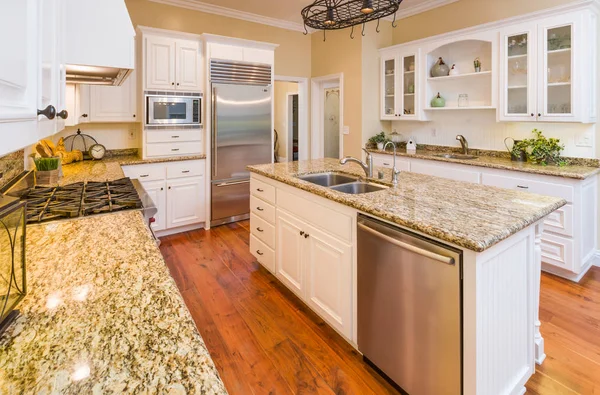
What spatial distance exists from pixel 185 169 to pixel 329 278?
9.30ft

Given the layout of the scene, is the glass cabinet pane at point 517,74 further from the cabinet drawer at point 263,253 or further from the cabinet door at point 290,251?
the cabinet drawer at point 263,253

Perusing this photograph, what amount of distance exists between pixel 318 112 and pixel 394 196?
421 centimetres

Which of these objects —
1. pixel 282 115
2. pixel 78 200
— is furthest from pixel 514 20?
pixel 282 115

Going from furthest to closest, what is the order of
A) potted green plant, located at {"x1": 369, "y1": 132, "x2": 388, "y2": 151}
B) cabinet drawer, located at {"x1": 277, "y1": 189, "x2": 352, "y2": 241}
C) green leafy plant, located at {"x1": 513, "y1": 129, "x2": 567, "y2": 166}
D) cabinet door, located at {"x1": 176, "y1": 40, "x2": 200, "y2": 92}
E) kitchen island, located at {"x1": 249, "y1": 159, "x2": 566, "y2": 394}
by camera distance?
potted green plant, located at {"x1": 369, "y1": 132, "x2": 388, "y2": 151} → cabinet door, located at {"x1": 176, "y1": 40, "x2": 200, "y2": 92} → green leafy plant, located at {"x1": 513, "y1": 129, "x2": 567, "y2": 166} → cabinet drawer, located at {"x1": 277, "y1": 189, "x2": 352, "y2": 241} → kitchen island, located at {"x1": 249, "y1": 159, "x2": 566, "y2": 394}

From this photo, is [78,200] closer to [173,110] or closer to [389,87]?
[173,110]

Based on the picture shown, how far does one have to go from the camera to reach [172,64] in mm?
4133

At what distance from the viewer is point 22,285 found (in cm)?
88

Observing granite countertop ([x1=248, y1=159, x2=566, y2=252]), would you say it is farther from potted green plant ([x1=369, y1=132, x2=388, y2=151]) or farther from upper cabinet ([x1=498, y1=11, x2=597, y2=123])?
potted green plant ([x1=369, y1=132, x2=388, y2=151])

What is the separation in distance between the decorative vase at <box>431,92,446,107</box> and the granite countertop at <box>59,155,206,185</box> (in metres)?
3.06

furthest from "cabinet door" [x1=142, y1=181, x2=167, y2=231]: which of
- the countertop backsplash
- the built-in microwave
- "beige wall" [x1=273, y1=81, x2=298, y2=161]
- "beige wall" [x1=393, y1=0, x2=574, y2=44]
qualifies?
"beige wall" [x1=273, y1=81, x2=298, y2=161]

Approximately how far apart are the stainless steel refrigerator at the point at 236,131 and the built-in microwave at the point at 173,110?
0.22m

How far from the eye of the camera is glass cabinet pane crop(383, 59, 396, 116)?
4.93m

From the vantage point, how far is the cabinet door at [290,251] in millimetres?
2535

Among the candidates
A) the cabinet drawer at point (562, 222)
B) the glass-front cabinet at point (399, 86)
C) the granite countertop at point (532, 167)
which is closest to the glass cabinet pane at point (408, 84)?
the glass-front cabinet at point (399, 86)
